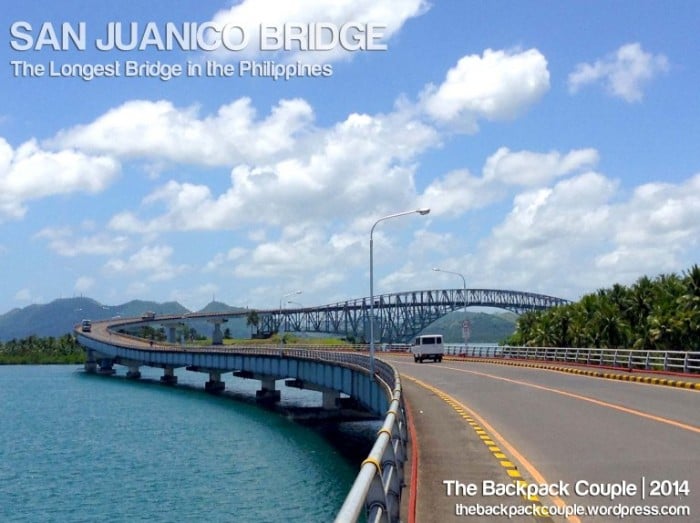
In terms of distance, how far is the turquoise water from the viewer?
105 feet

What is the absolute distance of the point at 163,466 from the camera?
42500 millimetres

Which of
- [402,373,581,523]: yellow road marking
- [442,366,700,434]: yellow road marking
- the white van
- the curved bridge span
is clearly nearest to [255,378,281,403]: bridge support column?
the curved bridge span

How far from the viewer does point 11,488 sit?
3678 centimetres

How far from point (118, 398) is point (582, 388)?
226ft

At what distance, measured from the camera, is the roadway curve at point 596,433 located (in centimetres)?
1394

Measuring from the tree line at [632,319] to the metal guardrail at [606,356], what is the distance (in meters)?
2.16

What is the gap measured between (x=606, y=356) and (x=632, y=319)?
14.9 metres

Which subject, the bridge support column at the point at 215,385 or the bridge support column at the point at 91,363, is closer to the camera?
the bridge support column at the point at 215,385

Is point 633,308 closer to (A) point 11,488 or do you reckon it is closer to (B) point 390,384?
(B) point 390,384

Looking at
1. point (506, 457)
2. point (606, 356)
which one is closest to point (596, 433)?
point (506, 457)

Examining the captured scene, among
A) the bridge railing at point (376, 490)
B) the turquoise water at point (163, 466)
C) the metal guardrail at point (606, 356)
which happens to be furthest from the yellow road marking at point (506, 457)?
the metal guardrail at point (606, 356)

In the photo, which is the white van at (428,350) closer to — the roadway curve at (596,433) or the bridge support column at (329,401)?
the bridge support column at (329,401)

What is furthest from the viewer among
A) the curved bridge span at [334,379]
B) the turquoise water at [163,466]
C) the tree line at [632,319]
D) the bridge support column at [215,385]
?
the bridge support column at [215,385]

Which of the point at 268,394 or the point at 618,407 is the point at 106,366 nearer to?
the point at 268,394
